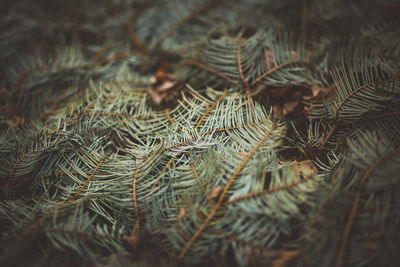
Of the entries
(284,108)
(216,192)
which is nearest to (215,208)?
(216,192)

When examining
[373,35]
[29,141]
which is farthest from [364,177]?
[29,141]

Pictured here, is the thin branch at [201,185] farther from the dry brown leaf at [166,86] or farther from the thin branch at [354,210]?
the dry brown leaf at [166,86]


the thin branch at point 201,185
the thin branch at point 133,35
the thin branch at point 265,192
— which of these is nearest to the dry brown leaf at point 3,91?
the thin branch at point 133,35

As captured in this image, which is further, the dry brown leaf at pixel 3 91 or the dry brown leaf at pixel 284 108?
the dry brown leaf at pixel 3 91

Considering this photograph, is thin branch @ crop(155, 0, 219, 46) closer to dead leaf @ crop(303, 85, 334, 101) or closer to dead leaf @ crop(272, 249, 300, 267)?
dead leaf @ crop(303, 85, 334, 101)

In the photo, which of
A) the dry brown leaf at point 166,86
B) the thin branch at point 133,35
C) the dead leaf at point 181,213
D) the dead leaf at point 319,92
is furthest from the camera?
the thin branch at point 133,35

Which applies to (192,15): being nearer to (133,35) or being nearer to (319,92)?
(133,35)

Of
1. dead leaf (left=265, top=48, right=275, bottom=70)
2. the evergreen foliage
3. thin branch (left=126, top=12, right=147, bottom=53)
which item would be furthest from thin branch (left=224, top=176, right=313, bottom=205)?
thin branch (left=126, top=12, right=147, bottom=53)

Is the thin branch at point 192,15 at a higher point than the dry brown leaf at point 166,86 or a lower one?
higher
